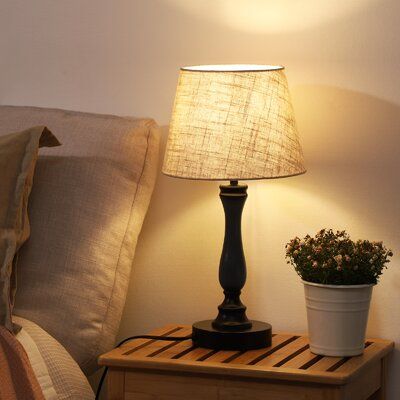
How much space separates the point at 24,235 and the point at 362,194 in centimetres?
74

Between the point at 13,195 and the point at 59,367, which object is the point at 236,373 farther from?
the point at 13,195

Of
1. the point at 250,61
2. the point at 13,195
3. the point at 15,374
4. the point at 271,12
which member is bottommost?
the point at 15,374

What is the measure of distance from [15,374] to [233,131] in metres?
0.61

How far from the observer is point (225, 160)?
5.64 feet

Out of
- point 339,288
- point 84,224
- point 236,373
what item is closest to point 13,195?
point 84,224

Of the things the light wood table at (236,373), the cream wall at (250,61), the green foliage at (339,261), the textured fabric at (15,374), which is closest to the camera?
the textured fabric at (15,374)

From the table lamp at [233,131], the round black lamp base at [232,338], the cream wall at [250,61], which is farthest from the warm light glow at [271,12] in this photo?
the round black lamp base at [232,338]

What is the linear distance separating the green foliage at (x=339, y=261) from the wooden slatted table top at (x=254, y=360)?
0.16 metres

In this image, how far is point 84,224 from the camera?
190 cm

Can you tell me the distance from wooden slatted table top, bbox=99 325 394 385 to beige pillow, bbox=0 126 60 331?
0.79 feet

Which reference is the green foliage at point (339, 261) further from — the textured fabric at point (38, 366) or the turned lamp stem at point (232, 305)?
the textured fabric at point (38, 366)

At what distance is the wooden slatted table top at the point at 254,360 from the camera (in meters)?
1.65

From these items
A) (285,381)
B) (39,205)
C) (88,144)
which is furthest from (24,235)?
(285,381)

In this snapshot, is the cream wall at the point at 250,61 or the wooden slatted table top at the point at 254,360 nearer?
the wooden slatted table top at the point at 254,360
